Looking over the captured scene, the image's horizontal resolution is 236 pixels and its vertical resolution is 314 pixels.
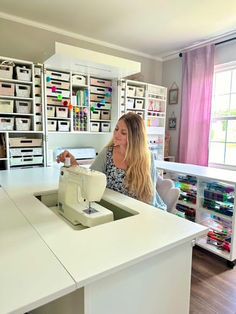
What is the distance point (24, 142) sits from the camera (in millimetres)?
2605

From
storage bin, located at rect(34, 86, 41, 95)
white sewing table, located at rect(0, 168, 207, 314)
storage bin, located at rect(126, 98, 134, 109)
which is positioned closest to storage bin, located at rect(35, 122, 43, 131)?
storage bin, located at rect(34, 86, 41, 95)

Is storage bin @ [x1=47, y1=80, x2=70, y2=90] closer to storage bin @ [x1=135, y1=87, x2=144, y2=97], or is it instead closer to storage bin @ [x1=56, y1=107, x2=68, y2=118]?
storage bin @ [x1=56, y1=107, x2=68, y2=118]

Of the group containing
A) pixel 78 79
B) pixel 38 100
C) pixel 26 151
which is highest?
pixel 78 79

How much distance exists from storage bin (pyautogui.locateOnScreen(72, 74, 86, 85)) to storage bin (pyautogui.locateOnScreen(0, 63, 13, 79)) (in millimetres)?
747

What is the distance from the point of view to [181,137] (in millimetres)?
3715

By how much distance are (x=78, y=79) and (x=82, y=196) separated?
2207mm

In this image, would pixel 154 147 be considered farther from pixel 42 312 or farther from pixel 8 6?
pixel 42 312

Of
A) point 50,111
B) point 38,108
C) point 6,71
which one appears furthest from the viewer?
point 50,111

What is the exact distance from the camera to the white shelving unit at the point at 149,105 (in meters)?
3.24

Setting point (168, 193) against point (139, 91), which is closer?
point (168, 193)

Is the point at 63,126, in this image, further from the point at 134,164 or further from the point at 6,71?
the point at 134,164

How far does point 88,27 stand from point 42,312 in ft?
10.2

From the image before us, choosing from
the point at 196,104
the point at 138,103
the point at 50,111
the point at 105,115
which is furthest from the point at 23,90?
the point at 196,104

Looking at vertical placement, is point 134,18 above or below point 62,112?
above
